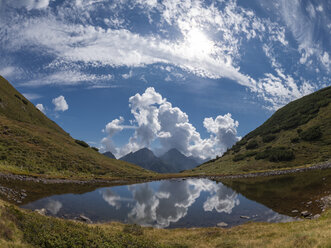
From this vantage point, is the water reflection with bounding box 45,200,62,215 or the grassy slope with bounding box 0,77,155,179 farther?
the grassy slope with bounding box 0,77,155,179

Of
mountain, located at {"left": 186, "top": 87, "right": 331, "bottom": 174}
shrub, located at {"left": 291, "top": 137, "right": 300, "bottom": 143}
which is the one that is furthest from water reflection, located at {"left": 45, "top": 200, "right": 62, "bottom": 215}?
shrub, located at {"left": 291, "top": 137, "right": 300, "bottom": 143}

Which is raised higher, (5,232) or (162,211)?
(5,232)

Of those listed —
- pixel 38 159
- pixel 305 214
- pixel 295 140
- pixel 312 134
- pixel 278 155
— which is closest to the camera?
pixel 305 214

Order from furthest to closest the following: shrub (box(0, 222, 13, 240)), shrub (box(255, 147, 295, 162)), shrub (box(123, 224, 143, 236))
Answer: shrub (box(255, 147, 295, 162)) → shrub (box(123, 224, 143, 236)) → shrub (box(0, 222, 13, 240))

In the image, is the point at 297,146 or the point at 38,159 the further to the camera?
the point at 297,146

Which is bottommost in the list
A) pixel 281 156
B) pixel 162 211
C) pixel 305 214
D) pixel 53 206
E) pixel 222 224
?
pixel 222 224

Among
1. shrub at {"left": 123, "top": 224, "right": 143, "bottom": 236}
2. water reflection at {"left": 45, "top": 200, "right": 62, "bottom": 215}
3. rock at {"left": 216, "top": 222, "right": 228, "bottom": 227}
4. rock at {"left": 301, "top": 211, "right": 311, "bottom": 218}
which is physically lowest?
rock at {"left": 216, "top": 222, "right": 228, "bottom": 227}

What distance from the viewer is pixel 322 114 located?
168m

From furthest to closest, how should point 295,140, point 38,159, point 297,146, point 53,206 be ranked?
point 295,140
point 297,146
point 38,159
point 53,206

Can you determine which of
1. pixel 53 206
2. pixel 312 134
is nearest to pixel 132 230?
pixel 53 206

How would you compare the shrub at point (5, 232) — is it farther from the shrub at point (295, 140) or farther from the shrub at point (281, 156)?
the shrub at point (295, 140)

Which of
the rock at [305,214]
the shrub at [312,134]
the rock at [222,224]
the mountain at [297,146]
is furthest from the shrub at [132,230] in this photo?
the shrub at [312,134]

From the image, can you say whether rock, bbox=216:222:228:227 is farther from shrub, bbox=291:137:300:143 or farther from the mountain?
shrub, bbox=291:137:300:143

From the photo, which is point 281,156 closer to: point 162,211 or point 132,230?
point 162,211
